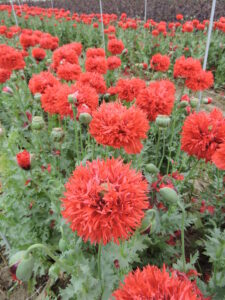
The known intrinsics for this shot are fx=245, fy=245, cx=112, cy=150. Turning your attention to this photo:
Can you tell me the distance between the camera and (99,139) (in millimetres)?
1360

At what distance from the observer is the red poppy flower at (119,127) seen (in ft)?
4.45

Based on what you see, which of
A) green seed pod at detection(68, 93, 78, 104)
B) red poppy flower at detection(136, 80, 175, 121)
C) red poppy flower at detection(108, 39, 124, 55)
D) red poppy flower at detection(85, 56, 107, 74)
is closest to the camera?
green seed pod at detection(68, 93, 78, 104)

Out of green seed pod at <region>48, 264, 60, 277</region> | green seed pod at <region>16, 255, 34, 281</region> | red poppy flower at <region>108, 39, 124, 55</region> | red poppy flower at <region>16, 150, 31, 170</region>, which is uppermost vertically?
red poppy flower at <region>108, 39, 124, 55</region>

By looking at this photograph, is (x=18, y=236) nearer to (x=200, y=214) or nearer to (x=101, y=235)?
(x=101, y=235)

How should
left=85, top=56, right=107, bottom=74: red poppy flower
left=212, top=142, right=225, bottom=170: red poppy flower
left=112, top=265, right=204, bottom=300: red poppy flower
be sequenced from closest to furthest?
left=112, top=265, right=204, bottom=300: red poppy flower, left=212, top=142, right=225, bottom=170: red poppy flower, left=85, top=56, right=107, bottom=74: red poppy flower

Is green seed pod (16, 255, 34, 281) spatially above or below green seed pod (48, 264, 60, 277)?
above

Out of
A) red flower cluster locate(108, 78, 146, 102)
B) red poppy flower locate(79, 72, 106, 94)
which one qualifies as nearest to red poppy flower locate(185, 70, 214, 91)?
Result: red flower cluster locate(108, 78, 146, 102)

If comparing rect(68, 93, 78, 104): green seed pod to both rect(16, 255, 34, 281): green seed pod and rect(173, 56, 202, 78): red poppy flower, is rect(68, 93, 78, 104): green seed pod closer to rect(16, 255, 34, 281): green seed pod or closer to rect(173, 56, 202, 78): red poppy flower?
rect(16, 255, 34, 281): green seed pod

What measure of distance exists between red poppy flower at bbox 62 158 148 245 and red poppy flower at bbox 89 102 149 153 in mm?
380

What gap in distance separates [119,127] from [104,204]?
55 cm

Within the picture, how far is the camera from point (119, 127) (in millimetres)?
1378

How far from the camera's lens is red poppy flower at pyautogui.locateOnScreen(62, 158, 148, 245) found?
91 cm

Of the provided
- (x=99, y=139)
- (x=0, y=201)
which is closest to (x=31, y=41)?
(x=0, y=201)

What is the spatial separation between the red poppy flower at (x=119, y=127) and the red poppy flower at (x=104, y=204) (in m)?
0.38
